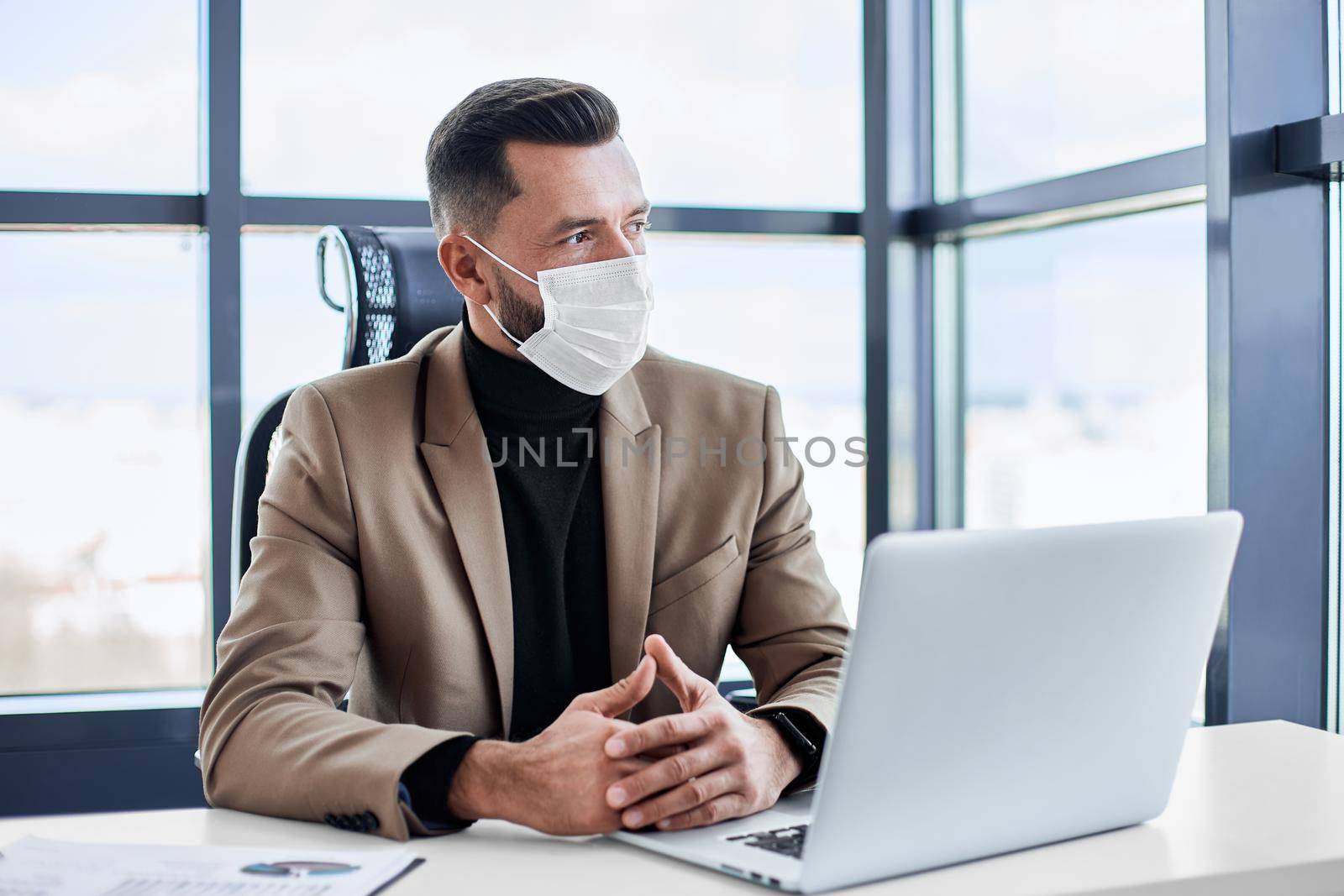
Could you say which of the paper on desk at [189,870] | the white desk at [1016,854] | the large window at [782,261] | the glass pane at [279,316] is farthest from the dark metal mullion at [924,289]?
the paper on desk at [189,870]

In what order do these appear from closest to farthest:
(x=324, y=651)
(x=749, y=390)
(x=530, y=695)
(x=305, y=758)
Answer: (x=305, y=758) → (x=324, y=651) → (x=530, y=695) → (x=749, y=390)

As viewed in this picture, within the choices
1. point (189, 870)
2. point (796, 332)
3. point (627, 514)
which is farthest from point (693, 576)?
point (796, 332)

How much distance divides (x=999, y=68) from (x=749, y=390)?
5.76 feet

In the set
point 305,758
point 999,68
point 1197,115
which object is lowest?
point 305,758

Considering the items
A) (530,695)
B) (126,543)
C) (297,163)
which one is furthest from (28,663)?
(530,695)

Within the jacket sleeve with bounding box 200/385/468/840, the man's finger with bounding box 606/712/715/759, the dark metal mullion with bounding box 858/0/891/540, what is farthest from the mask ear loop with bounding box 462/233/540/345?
the dark metal mullion with bounding box 858/0/891/540

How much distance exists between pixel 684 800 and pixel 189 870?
0.40 metres

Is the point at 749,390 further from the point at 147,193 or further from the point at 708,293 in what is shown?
the point at 147,193

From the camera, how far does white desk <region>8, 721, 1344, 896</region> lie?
906mm

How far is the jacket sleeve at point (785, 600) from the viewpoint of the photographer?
58.2 inches

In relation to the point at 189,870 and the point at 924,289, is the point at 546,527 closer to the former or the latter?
the point at 189,870

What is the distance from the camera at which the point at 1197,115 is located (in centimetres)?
244

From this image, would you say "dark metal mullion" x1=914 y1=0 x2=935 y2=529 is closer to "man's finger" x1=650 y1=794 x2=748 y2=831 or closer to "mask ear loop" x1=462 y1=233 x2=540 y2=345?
"mask ear loop" x1=462 y1=233 x2=540 y2=345

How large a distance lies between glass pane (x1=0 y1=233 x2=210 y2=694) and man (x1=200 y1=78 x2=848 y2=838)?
1370mm
